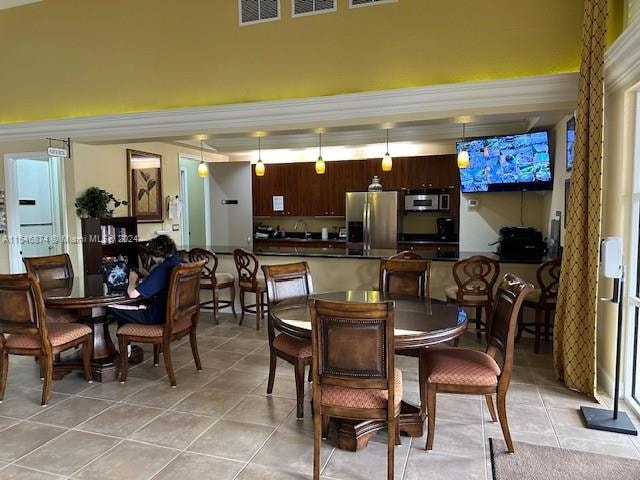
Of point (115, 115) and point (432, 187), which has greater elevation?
point (115, 115)

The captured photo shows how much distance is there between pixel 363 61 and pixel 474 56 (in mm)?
1043

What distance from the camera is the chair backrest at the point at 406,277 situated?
144 inches

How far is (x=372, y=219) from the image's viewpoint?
7.30 metres

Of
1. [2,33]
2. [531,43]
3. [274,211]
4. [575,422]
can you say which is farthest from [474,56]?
[2,33]

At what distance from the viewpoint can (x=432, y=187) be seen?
278 inches

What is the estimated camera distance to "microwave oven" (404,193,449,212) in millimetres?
7055

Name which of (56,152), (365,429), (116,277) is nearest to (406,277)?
(365,429)

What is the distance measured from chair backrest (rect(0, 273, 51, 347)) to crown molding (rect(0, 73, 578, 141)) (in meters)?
2.56

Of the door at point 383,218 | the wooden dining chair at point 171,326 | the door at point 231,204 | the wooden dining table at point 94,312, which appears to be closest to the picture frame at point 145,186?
the door at point 231,204

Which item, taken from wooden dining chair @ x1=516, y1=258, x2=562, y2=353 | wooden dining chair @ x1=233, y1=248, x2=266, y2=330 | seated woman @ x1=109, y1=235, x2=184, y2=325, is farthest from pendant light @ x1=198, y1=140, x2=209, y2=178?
wooden dining chair @ x1=516, y1=258, x2=562, y2=353

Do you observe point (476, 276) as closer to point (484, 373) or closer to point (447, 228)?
point (484, 373)

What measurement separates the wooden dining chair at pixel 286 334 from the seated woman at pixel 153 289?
0.77 meters

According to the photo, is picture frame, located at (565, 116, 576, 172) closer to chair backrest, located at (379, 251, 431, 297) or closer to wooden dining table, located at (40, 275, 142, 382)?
chair backrest, located at (379, 251, 431, 297)

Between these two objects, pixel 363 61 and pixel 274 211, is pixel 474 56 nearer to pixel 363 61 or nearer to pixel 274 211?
pixel 363 61
